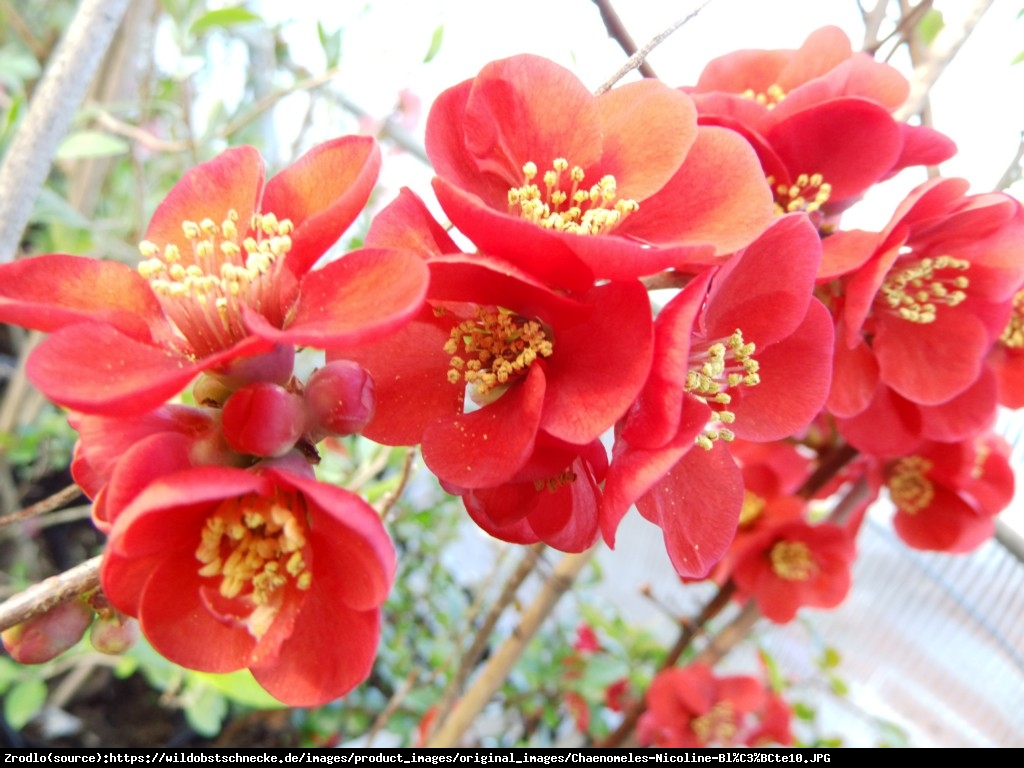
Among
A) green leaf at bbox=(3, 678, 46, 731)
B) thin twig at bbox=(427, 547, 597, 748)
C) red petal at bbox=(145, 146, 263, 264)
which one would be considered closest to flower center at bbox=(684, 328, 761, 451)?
red petal at bbox=(145, 146, 263, 264)

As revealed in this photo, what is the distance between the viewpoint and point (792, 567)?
760mm

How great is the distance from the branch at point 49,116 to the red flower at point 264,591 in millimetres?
321

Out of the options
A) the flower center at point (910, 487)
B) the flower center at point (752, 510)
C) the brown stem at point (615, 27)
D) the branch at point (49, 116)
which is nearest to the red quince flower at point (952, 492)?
the flower center at point (910, 487)

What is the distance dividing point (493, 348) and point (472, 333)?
0.01 m

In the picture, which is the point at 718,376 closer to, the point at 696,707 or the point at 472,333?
the point at 472,333

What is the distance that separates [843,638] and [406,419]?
1313mm

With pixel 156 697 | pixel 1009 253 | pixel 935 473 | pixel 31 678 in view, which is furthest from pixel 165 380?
pixel 156 697

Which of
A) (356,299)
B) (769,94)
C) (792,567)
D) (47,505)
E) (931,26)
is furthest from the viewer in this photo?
(792,567)

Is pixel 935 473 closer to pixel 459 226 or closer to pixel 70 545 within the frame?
pixel 459 226

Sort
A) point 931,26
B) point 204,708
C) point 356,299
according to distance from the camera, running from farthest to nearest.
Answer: point 204,708
point 931,26
point 356,299

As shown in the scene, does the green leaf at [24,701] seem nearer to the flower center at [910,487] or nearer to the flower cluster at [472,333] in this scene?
the flower cluster at [472,333]

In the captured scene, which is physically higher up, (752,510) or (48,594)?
(48,594)

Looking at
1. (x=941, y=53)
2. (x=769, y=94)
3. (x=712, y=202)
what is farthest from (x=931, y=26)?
(x=712, y=202)

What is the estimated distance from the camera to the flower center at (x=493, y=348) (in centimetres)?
30
